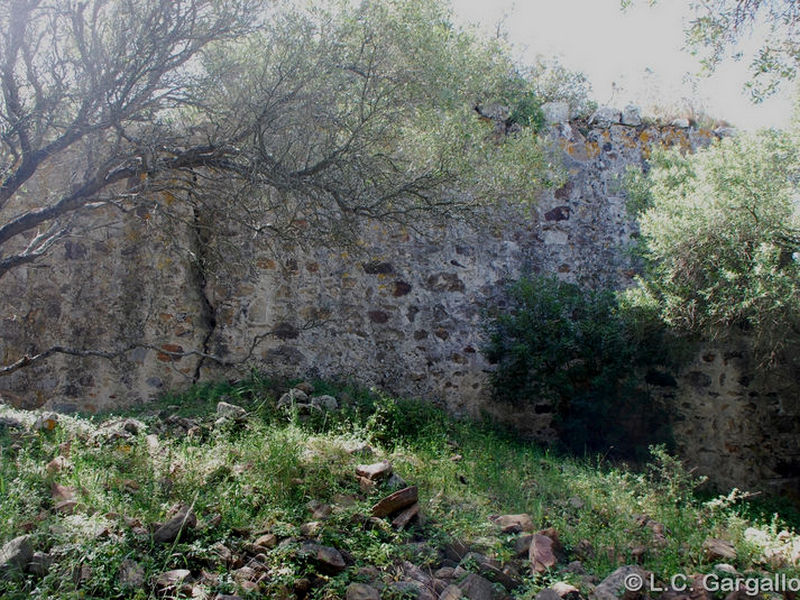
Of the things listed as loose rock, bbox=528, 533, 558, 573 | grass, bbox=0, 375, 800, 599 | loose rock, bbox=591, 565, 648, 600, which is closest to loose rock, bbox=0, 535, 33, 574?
grass, bbox=0, 375, 800, 599

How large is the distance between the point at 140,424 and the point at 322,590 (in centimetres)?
234

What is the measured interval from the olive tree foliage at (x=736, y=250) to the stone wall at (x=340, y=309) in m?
1.12

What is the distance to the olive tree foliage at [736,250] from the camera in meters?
6.08

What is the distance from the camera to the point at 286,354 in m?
7.18

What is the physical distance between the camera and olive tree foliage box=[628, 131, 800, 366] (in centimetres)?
608

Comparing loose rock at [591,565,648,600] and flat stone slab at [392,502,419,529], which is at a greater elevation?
flat stone slab at [392,502,419,529]

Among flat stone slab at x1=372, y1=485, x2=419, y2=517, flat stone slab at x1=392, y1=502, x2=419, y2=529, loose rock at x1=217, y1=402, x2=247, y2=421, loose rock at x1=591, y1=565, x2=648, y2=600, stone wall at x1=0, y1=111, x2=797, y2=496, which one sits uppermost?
stone wall at x1=0, y1=111, x2=797, y2=496

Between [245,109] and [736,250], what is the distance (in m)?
4.62

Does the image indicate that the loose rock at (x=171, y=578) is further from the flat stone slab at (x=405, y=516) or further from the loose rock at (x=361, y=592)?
the flat stone slab at (x=405, y=516)

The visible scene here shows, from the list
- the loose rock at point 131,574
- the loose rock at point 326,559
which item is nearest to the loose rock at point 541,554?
the loose rock at point 326,559

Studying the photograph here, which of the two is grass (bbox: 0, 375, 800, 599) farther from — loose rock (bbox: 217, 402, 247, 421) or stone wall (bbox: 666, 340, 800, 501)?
stone wall (bbox: 666, 340, 800, 501)

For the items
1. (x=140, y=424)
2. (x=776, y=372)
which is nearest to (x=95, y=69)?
(x=140, y=424)

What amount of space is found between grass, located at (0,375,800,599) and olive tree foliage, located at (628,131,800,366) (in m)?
1.87

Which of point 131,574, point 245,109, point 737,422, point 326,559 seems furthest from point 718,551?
point 245,109
